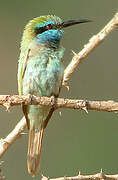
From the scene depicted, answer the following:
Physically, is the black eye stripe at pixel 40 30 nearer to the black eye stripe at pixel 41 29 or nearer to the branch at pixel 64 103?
the black eye stripe at pixel 41 29

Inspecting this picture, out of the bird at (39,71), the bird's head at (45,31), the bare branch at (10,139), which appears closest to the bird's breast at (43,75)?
Answer: the bird at (39,71)

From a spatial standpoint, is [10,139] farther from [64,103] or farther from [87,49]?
[87,49]

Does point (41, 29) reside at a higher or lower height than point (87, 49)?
Result: higher

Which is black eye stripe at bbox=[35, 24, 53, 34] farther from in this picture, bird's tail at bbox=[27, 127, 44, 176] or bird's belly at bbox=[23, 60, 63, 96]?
bird's tail at bbox=[27, 127, 44, 176]

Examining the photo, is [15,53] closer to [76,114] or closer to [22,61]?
[76,114]

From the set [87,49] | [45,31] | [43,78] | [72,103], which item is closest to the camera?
[72,103]

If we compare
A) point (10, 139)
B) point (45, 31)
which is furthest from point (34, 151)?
point (45, 31)
